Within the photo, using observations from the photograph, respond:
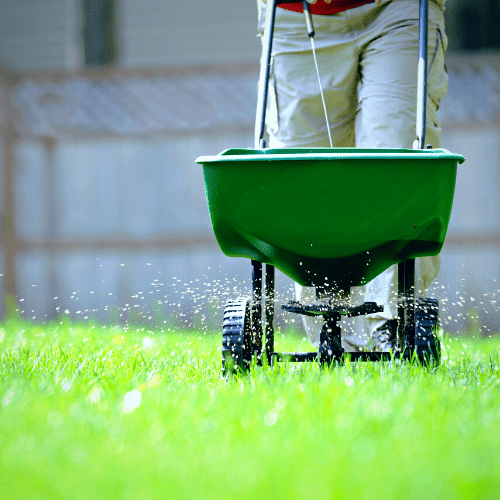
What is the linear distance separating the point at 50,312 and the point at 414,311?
134 inches

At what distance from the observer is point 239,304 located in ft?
6.01

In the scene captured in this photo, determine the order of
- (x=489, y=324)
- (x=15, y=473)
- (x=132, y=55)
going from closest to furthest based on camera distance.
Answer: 1. (x=15, y=473)
2. (x=489, y=324)
3. (x=132, y=55)

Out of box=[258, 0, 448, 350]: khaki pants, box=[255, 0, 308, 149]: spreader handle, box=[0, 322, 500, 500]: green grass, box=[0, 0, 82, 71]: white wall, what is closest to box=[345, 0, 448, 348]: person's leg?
box=[258, 0, 448, 350]: khaki pants

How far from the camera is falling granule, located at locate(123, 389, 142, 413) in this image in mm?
1284

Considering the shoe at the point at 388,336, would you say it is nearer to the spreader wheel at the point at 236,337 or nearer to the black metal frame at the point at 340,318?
the black metal frame at the point at 340,318

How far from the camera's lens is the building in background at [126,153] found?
447 cm

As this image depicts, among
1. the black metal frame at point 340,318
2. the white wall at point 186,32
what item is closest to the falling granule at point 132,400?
the black metal frame at point 340,318

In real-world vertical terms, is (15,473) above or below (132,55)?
below

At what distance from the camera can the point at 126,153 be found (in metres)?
4.62

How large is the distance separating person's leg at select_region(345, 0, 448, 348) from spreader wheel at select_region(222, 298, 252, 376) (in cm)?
48

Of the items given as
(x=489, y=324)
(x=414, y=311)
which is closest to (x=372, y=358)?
(x=414, y=311)

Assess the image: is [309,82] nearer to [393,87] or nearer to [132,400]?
[393,87]

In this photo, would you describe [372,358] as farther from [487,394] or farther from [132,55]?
[132,55]

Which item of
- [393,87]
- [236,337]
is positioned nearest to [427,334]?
[236,337]
